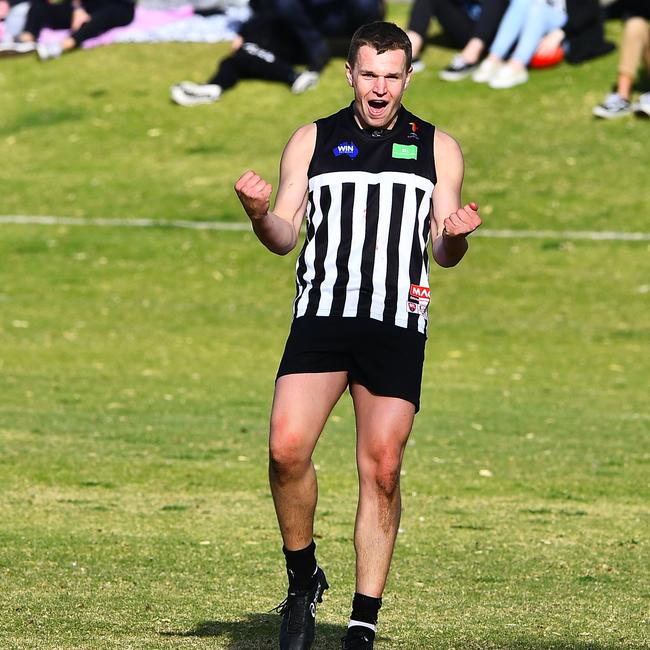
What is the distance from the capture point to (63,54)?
26422mm

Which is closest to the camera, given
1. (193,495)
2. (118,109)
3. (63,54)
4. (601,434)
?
(193,495)

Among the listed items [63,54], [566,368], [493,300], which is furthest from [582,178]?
[63,54]

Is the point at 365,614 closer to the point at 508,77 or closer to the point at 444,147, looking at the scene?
the point at 444,147

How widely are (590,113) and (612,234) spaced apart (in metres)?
3.97

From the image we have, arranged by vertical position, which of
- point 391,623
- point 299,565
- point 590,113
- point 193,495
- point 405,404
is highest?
point 405,404

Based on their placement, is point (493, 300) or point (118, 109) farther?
point (118, 109)

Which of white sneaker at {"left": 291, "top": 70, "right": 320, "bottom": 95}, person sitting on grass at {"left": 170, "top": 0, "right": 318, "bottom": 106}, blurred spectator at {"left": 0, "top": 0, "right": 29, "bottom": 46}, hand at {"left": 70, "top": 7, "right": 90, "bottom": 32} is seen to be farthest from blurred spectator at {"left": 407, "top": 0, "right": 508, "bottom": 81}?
blurred spectator at {"left": 0, "top": 0, "right": 29, "bottom": 46}

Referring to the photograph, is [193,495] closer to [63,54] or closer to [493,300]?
[493,300]

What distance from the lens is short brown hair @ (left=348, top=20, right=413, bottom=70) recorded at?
5562 mm

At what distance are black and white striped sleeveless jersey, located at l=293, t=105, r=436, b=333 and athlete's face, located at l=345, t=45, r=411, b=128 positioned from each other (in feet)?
0.31

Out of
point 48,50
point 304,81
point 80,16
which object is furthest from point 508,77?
point 48,50

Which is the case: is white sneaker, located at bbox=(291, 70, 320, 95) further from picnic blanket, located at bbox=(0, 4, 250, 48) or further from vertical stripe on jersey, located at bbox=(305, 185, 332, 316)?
vertical stripe on jersey, located at bbox=(305, 185, 332, 316)

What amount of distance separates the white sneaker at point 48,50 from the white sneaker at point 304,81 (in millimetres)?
4986

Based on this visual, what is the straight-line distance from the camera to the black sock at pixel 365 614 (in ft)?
17.5
